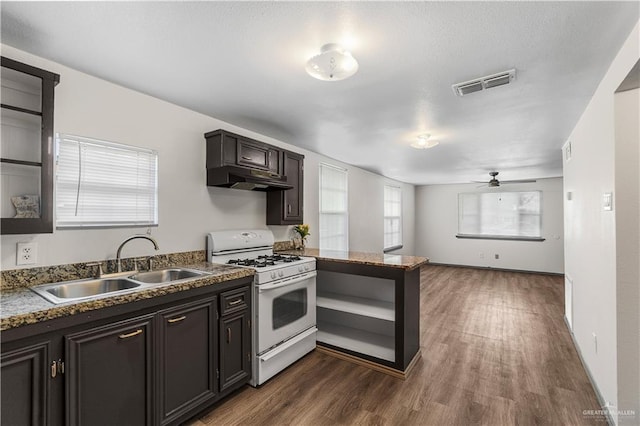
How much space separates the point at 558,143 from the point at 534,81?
7.48ft

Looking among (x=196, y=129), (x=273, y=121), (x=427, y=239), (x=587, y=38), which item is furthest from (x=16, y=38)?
(x=427, y=239)

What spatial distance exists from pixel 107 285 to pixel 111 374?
Answer: 2.27 ft

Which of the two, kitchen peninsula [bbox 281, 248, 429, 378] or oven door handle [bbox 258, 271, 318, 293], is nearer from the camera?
oven door handle [bbox 258, 271, 318, 293]

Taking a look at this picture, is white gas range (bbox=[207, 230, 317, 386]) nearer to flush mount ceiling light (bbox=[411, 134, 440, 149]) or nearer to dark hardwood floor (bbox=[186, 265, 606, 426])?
dark hardwood floor (bbox=[186, 265, 606, 426])

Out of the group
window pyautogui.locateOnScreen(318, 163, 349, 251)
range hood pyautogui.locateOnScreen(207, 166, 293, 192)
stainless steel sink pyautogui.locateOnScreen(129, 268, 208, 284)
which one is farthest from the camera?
window pyautogui.locateOnScreen(318, 163, 349, 251)

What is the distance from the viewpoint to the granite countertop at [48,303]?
127 cm

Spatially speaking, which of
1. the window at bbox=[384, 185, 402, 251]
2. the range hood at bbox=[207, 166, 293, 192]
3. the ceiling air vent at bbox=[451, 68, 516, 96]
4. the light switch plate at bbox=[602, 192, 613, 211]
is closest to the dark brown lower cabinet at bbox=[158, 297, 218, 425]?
the range hood at bbox=[207, 166, 293, 192]

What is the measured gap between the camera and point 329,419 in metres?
2.01

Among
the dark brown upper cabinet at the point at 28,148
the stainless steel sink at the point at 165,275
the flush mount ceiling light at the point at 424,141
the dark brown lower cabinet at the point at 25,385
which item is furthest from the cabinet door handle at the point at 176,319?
the flush mount ceiling light at the point at 424,141

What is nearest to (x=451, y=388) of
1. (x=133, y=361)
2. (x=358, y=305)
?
(x=358, y=305)

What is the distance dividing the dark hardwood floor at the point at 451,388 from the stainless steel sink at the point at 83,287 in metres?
1.06

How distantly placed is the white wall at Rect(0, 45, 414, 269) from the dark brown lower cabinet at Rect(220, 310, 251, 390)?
0.86m

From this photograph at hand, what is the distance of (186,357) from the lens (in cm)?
192

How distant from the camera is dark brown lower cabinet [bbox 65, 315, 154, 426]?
1.45 meters
